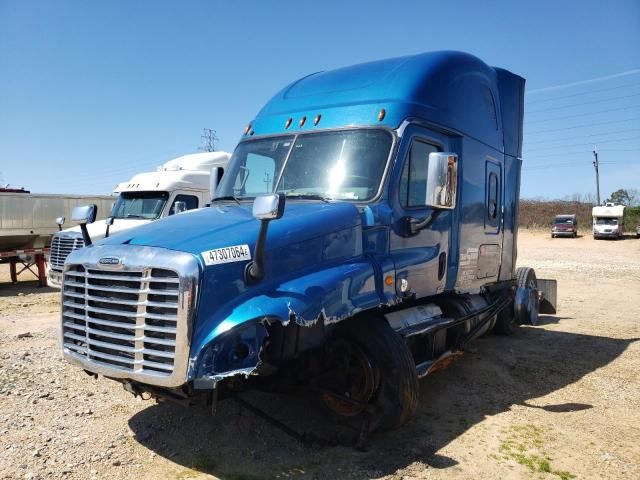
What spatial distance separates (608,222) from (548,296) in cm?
3700

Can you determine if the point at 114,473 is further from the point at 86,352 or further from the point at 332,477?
the point at 332,477

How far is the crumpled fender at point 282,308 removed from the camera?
355 centimetres

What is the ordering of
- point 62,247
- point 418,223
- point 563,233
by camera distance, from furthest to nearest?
point 563,233 < point 62,247 < point 418,223

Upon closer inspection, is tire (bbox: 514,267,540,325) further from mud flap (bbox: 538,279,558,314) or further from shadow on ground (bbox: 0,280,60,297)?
shadow on ground (bbox: 0,280,60,297)

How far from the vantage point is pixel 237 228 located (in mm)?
4133

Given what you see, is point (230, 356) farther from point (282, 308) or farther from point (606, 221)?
point (606, 221)

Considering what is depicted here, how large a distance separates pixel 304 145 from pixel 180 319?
2387 mm

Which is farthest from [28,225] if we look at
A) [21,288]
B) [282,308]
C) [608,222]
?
[608,222]

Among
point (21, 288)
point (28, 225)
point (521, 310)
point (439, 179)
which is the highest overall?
point (439, 179)

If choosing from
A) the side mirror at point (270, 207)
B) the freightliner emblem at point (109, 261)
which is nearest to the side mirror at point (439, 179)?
the side mirror at point (270, 207)

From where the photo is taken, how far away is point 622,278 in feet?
57.9

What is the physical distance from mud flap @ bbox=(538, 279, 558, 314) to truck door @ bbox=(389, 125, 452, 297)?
5113 millimetres

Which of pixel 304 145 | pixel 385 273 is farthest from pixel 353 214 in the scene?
pixel 304 145

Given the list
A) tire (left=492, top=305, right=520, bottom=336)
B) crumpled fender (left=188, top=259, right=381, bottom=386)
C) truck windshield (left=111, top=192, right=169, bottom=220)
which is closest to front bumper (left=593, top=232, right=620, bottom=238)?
tire (left=492, top=305, right=520, bottom=336)
